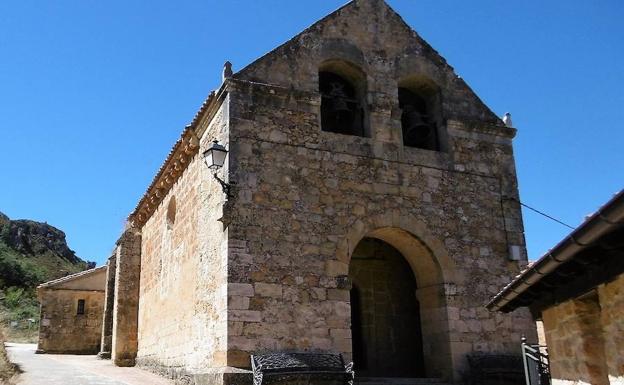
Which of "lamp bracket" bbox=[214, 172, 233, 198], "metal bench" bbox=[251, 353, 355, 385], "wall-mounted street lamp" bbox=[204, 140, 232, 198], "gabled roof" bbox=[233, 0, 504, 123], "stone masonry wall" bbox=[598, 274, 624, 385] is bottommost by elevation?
"metal bench" bbox=[251, 353, 355, 385]

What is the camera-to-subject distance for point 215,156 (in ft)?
30.3

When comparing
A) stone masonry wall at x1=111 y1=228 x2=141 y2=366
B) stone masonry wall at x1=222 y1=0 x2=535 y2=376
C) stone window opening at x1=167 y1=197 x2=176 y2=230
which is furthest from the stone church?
stone masonry wall at x1=111 y1=228 x2=141 y2=366

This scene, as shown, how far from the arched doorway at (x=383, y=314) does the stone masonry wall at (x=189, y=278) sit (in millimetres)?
2840

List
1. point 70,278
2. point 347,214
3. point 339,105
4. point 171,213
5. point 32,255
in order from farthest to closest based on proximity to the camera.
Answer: point 32,255, point 70,278, point 171,213, point 339,105, point 347,214

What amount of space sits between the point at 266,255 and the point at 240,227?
1.93ft

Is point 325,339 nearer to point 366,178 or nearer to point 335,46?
point 366,178

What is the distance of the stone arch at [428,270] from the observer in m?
10.1

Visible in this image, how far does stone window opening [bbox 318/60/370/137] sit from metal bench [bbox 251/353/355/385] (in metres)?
4.15

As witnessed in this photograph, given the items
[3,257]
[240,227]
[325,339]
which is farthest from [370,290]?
[3,257]

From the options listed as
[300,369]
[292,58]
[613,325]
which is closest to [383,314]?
[300,369]

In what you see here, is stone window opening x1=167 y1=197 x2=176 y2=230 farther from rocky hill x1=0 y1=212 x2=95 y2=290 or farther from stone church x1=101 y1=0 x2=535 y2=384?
rocky hill x1=0 y1=212 x2=95 y2=290

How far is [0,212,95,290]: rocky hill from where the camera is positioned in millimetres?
46094

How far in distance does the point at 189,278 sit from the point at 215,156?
9.96 ft

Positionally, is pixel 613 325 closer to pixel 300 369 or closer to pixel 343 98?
pixel 300 369
